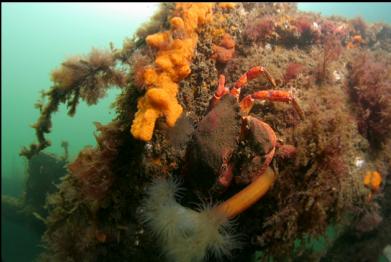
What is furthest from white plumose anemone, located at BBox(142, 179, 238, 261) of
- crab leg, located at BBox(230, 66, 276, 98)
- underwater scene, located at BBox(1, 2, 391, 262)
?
crab leg, located at BBox(230, 66, 276, 98)

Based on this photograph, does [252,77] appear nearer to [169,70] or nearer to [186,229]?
[169,70]

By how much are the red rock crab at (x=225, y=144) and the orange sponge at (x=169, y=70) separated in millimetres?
496

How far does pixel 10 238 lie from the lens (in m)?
12.9

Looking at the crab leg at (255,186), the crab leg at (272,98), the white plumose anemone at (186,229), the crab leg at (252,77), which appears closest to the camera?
the white plumose anemone at (186,229)

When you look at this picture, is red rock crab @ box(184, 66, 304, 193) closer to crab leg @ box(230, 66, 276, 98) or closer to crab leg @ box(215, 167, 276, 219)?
crab leg @ box(215, 167, 276, 219)

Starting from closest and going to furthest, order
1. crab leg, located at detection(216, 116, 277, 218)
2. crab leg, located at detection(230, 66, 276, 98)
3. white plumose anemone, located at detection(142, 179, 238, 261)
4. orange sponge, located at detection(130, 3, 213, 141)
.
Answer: white plumose anemone, located at detection(142, 179, 238, 261) → crab leg, located at detection(216, 116, 277, 218) → orange sponge, located at detection(130, 3, 213, 141) → crab leg, located at detection(230, 66, 276, 98)

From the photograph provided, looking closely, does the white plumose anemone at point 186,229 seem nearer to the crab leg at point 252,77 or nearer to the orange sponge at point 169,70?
the orange sponge at point 169,70

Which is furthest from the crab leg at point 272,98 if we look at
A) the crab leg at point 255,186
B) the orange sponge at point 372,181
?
the orange sponge at point 372,181

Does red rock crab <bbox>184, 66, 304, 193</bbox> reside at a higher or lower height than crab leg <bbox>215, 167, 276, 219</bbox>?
higher

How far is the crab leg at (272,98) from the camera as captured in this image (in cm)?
386

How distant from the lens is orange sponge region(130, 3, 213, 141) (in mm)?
3641

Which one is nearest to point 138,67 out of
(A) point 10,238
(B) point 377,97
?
(B) point 377,97

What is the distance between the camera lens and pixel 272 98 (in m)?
3.94

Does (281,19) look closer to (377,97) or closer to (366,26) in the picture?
(377,97)
